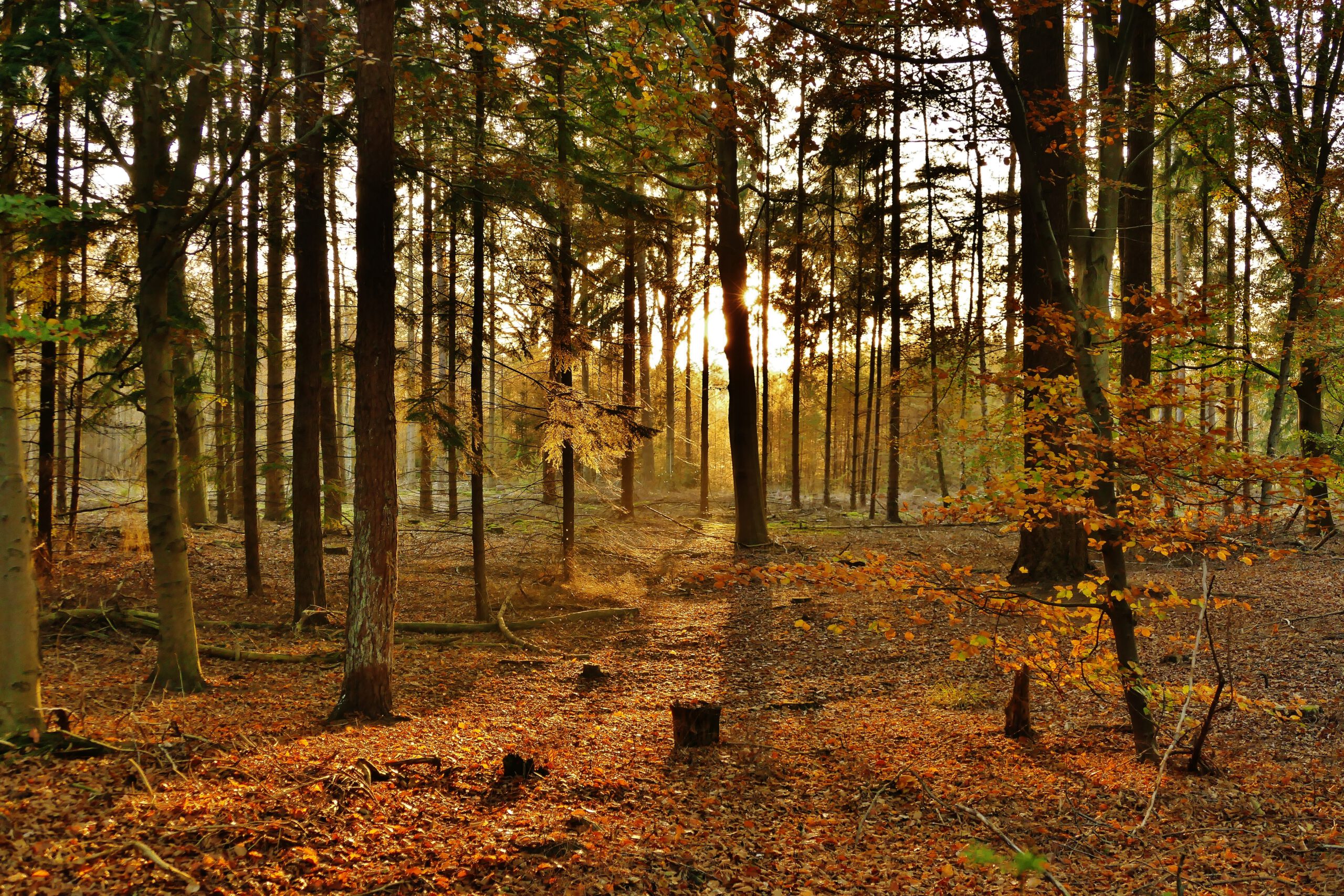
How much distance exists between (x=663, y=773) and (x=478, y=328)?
22.5ft

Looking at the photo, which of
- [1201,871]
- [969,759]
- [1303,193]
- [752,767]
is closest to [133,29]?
[752,767]

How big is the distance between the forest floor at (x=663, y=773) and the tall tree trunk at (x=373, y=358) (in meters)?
1.00

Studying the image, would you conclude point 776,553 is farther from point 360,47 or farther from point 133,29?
point 133,29

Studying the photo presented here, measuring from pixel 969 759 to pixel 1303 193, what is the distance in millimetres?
12397

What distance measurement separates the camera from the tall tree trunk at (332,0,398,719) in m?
6.64

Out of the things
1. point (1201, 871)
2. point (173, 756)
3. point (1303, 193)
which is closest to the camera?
point (1201, 871)

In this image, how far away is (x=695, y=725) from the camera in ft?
22.0

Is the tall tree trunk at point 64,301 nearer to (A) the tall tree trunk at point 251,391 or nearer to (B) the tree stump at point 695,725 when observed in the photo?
(A) the tall tree trunk at point 251,391

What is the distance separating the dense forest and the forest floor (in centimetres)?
4

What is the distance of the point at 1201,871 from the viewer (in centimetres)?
423

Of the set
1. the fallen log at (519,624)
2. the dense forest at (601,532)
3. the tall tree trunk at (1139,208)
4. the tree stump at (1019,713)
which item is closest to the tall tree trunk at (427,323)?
the dense forest at (601,532)

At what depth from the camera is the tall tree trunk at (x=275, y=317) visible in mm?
10719

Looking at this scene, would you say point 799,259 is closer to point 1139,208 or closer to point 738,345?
point 738,345

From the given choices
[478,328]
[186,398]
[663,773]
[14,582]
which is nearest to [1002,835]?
[663,773]
